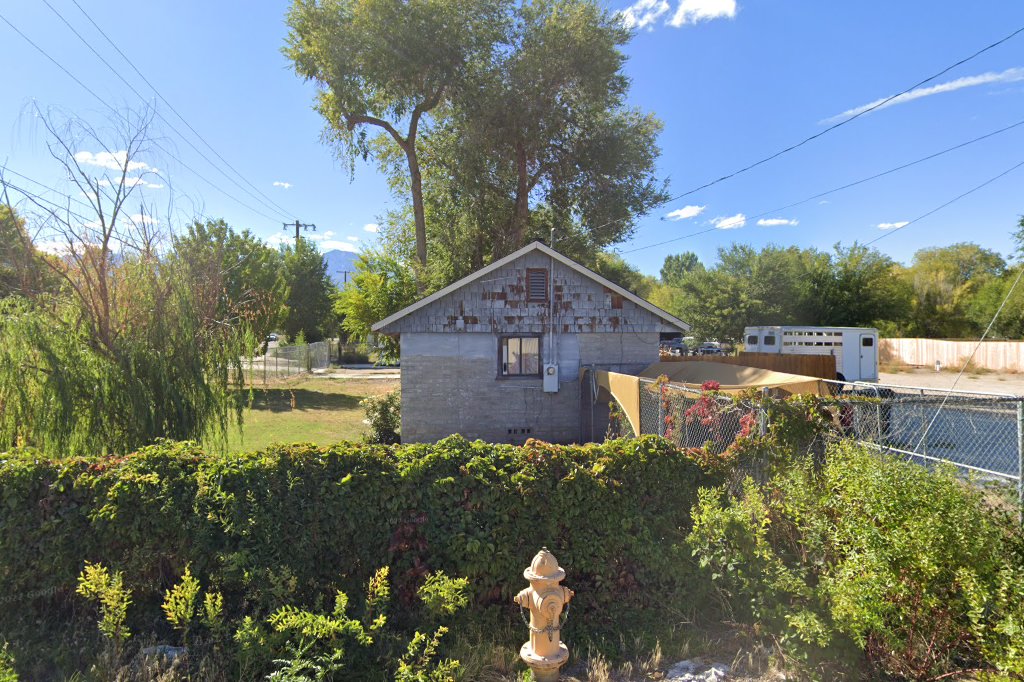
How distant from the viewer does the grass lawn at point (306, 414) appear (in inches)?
551

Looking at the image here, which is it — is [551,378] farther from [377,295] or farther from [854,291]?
[854,291]

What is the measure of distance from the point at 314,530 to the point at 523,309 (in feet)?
31.7

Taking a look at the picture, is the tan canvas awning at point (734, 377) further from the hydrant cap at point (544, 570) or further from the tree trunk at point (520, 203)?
the tree trunk at point (520, 203)

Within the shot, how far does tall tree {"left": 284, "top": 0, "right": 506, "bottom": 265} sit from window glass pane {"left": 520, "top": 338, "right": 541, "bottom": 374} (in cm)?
1165

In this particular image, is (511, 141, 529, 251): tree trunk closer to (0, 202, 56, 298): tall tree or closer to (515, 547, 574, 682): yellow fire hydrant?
(0, 202, 56, 298): tall tree

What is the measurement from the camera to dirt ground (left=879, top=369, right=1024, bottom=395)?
26297mm

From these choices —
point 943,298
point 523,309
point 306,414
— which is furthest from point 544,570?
point 943,298

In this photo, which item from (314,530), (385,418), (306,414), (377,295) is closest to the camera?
(314,530)

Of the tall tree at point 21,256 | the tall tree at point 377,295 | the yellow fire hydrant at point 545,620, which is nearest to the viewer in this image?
the yellow fire hydrant at point 545,620

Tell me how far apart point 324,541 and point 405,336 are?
Result: 9.16m

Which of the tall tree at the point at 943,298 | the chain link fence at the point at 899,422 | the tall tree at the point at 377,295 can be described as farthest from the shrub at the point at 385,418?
the tall tree at the point at 943,298

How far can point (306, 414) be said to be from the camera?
19078mm

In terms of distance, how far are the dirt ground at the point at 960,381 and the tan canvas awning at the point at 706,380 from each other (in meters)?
19.4

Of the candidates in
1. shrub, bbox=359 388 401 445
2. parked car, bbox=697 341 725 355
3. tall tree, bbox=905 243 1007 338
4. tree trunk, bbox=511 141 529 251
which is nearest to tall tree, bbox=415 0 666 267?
tree trunk, bbox=511 141 529 251
